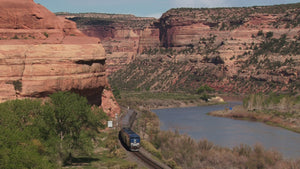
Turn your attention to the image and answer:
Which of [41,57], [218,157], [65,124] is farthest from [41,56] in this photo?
[218,157]

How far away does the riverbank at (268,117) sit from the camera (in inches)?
3084

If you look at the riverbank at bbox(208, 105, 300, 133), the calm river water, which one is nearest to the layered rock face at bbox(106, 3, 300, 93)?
the riverbank at bbox(208, 105, 300, 133)

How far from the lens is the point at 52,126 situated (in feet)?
104

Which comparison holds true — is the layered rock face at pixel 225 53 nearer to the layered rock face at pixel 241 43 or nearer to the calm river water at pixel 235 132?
the layered rock face at pixel 241 43

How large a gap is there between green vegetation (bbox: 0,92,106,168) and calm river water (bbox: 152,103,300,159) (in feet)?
84.1

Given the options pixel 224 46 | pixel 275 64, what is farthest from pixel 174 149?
pixel 224 46

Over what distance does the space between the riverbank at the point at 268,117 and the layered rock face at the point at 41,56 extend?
40223 mm

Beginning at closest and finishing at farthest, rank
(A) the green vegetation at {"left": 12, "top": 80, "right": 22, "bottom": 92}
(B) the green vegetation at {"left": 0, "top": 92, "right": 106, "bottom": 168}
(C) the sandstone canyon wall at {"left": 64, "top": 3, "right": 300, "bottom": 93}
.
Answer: (B) the green vegetation at {"left": 0, "top": 92, "right": 106, "bottom": 168}
(A) the green vegetation at {"left": 12, "top": 80, "right": 22, "bottom": 92}
(C) the sandstone canyon wall at {"left": 64, "top": 3, "right": 300, "bottom": 93}

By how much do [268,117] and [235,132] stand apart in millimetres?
19840

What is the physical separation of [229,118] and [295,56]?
59669mm

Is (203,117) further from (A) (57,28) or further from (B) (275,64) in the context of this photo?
(B) (275,64)

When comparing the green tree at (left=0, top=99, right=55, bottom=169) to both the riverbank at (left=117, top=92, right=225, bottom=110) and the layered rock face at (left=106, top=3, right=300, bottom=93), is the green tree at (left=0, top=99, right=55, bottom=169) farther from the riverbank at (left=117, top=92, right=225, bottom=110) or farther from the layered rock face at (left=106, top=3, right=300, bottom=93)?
the layered rock face at (left=106, top=3, right=300, bottom=93)

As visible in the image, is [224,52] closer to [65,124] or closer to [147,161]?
[147,161]

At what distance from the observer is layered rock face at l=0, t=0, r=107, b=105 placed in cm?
4169
